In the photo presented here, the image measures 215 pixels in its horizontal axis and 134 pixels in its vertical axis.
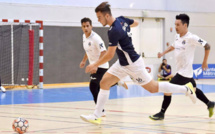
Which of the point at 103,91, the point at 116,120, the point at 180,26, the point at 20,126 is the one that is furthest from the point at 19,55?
the point at 20,126

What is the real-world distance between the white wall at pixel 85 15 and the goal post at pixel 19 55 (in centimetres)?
132

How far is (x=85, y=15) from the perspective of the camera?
81.3 feet

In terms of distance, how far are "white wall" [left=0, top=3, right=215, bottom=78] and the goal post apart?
1317 mm

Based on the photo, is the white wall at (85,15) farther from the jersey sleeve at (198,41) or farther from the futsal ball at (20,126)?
the futsal ball at (20,126)

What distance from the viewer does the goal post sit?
2031cm

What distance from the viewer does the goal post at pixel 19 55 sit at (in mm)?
20312

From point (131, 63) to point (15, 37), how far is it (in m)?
14.3

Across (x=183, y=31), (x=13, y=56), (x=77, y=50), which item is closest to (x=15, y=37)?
(x=13, y=56)

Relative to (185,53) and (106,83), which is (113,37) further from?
(185,53)

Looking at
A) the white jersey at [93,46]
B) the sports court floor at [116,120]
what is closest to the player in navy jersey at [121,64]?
the sports court floor at [116,120]

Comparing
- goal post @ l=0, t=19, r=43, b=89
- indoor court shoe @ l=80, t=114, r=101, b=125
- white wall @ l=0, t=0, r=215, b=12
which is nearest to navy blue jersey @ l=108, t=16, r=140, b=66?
indoor court shoe @ l=80, t=114, r=101, b=125

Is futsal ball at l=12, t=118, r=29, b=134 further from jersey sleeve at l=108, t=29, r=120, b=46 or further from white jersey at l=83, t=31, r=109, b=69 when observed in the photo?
white jersey at l=83, t=31, r=109, b=69

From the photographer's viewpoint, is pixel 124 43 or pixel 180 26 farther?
pixel 180 26

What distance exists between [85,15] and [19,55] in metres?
Answer: 5.10
